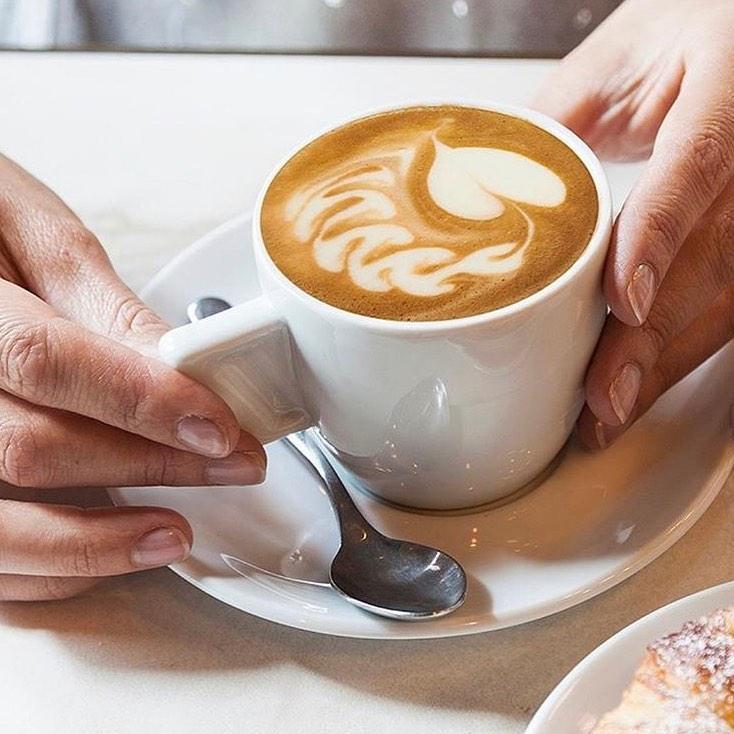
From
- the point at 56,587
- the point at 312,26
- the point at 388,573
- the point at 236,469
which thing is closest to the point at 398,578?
the point at 388,573

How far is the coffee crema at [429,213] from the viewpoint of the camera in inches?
26.8

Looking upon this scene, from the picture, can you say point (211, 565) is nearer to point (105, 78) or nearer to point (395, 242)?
point (395, 242)

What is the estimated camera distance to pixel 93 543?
2.40 ft

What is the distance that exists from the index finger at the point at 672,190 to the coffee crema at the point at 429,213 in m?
0.03

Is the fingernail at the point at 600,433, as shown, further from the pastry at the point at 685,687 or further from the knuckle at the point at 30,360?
the knuckle at the point at 30,360

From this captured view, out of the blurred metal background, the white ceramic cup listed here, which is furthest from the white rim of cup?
the blurred metal background

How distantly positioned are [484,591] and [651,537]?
11 cm

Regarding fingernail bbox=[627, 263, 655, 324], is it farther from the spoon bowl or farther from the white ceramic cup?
the spoon bowl

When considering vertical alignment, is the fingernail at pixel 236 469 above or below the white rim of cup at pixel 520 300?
below

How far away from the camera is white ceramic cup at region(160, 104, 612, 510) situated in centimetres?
66

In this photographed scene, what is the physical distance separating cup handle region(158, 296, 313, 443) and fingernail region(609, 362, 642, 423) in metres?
0.20

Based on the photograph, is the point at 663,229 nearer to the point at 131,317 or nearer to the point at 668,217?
the point at 668,217

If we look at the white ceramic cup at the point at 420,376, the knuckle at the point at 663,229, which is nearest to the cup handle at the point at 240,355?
the white ceramic cup at the point at 420,376

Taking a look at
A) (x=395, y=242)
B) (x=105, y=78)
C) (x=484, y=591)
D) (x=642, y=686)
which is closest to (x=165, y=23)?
(x=105, y=78)
